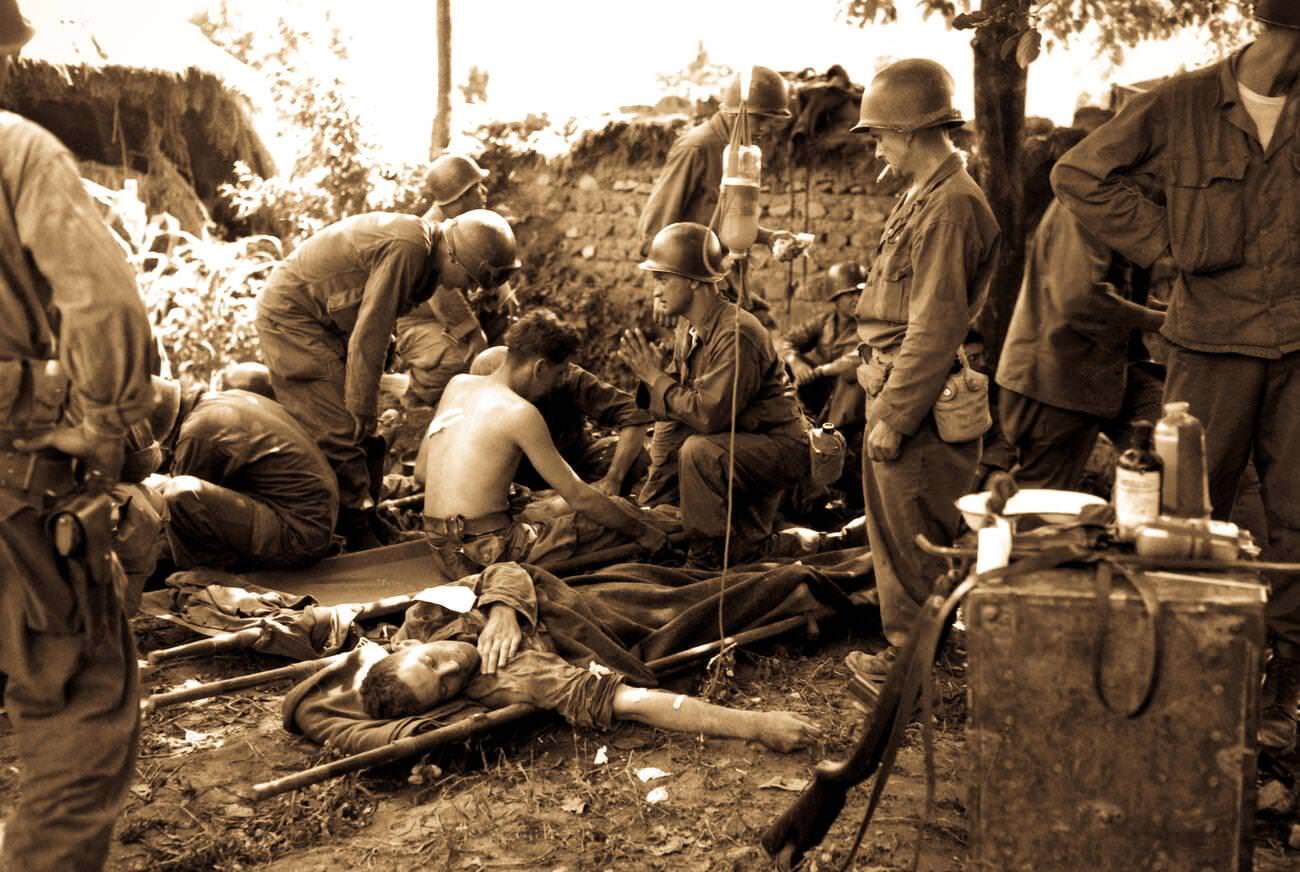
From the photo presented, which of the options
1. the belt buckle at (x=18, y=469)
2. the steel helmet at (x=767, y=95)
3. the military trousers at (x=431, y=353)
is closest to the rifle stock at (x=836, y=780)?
the belt buckle at (x=18, y=469)

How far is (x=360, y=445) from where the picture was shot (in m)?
7.12

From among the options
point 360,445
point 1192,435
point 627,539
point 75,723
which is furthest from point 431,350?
point 1192,435

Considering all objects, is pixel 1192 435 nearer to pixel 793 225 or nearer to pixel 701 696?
pixel 701 696

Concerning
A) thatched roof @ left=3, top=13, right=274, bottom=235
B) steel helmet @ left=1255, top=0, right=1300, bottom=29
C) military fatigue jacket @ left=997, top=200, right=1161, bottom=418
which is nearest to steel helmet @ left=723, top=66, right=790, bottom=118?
military fatigue jacket @ left=997, top=200, right=1161, bottom=418

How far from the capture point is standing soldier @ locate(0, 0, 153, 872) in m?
3.00

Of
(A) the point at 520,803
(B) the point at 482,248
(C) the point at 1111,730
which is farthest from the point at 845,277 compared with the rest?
(C) the point at 1111,730

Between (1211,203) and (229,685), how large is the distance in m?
3.64

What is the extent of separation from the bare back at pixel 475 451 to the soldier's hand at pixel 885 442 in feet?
5.37

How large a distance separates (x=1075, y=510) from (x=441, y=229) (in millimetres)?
4470

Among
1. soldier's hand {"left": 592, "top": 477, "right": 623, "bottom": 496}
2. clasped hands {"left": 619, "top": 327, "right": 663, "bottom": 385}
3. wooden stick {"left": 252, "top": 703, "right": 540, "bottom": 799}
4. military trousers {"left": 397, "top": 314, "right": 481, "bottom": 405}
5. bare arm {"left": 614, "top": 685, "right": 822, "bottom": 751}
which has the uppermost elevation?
clasped hands {"left": 619, "top": 327, "right": 663, "bottom": 385}

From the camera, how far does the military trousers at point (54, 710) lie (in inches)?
120

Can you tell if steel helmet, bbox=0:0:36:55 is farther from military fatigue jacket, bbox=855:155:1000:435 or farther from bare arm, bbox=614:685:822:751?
military fatigue jacket, bbox=855:155:1000:435

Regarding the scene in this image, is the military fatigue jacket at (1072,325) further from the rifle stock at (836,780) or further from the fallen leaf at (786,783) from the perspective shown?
the rifle stock at (836,780)

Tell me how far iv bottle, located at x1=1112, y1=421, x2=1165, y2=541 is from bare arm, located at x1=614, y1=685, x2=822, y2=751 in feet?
5.49
